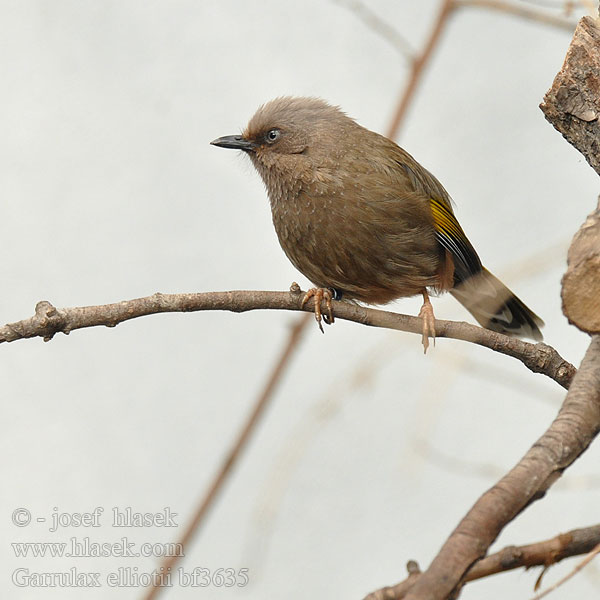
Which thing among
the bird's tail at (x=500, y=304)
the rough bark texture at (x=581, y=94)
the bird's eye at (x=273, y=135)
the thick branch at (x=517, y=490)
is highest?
the rough bark texture at (x=581, y=94)

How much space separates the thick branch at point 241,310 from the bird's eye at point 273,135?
0.91 metres

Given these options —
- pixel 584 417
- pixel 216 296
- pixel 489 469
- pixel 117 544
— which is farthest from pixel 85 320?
pixel 117 544

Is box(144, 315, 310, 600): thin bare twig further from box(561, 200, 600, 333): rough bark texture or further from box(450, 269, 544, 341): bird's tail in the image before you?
box(561, 200, 600, 333): rough bark texture

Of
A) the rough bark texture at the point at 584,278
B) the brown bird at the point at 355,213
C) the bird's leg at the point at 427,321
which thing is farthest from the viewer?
the brown bird at the point at 355,213

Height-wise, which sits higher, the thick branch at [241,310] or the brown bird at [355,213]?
the brown bird at [355,213]

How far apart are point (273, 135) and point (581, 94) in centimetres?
137

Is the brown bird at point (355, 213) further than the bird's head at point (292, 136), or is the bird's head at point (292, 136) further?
the bird's head at point (292, 136)

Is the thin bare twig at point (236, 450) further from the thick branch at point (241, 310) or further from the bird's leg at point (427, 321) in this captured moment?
the thick branch at point (241, 310)

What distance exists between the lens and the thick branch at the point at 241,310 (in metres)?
1.75

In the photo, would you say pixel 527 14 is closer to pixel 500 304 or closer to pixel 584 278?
pixel 500 304

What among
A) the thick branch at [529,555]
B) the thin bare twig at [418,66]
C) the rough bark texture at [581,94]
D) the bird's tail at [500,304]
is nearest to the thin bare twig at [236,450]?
the bird's tail at [500,304]

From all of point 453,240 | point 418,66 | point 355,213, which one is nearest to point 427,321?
point 355,213

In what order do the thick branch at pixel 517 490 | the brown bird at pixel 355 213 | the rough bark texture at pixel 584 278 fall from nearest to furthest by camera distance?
the thick branch at pixel 517 490, the rough bark texture at pixel 584 278, the brown bird at pixel 355 213

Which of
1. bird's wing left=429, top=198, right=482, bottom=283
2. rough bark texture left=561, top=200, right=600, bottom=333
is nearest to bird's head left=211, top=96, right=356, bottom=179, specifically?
bird's wing left=429, top=198, right=482, bottom=283
